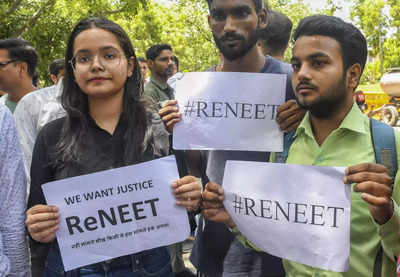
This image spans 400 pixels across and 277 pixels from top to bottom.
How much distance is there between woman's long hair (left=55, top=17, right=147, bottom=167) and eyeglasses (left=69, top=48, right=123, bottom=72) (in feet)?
0.23

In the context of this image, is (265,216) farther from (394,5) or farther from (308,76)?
(394,5)

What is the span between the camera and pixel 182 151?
7.41 feet

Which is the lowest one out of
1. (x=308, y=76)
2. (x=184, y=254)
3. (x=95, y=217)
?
(x=184, y=254)

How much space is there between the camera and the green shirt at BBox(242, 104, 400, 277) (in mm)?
1602

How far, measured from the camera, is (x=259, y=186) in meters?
1.87

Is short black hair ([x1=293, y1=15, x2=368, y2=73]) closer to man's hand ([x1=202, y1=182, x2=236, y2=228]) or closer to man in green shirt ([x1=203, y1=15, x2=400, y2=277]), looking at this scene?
man in green shirt ([x1=203, y1=15, x2=400, y2=277])

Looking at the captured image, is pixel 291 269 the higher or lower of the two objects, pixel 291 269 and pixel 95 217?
the lower

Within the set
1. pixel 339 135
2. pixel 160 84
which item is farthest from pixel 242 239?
pixel 160 84

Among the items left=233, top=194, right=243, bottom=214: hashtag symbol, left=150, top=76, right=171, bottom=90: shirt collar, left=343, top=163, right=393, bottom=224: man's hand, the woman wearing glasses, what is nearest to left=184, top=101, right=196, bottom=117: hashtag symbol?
the woman wearing glasses

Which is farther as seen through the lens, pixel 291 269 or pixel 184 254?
pixel 184 254

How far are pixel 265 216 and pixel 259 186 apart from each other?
4.8 inches

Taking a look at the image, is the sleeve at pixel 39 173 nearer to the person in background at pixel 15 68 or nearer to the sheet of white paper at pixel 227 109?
the sheet of white paper at pixel 227 109

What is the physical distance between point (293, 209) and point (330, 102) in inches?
17.6

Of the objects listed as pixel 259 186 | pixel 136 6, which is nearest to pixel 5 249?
pixel 259 186
